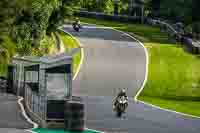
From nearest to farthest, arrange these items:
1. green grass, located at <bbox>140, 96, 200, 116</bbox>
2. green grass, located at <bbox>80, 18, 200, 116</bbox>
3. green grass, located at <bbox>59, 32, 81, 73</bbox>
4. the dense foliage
Result: green grass, located at <bbox>140, 96, 200, 116</bbox> < green grass, located at <bbox>80, 18, 200, 116</bbox> < the dense foliage < green grass, located at <bbox>59, 32, 81, 73</bbox>

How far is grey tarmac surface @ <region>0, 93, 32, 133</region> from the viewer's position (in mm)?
27047

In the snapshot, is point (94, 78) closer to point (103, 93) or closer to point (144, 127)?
point (103, 93)

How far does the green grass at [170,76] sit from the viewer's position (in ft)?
155

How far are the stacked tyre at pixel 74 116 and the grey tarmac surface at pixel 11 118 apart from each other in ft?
5.48

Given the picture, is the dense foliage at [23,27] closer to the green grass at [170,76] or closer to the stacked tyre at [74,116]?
the green grass at [170,76]

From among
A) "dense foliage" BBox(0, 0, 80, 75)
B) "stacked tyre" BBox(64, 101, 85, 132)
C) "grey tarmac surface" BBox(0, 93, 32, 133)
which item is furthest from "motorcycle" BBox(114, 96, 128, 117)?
"dense foliage" BBox(0, 0, 80, 75)

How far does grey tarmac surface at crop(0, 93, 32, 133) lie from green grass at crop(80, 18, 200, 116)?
9.96 metres

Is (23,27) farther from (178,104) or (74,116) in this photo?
(74,116)

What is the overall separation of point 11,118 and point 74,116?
6.23 metres

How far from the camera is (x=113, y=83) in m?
53.8

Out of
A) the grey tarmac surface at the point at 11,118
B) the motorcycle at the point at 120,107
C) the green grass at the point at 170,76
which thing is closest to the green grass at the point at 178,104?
the green grass at the point at 170,76

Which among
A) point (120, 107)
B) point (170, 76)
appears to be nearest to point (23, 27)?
point (170, 76)

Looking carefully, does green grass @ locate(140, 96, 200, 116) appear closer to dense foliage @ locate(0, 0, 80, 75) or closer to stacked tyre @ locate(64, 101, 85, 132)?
dense foliage @ locate(0, 0, 80, 75)

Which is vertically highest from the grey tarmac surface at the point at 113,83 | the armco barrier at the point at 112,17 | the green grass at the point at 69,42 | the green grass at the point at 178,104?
the armco barrier at the point at 112,17
